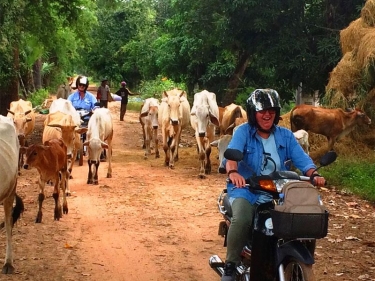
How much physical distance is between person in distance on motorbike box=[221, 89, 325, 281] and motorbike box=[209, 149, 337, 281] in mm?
101

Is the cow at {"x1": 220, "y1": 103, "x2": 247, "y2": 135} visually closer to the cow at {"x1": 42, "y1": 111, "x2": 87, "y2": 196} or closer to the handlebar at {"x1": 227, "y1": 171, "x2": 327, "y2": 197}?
the cow at {"x1": 42, "y1": 111, "x2": 87, "y2": 196}

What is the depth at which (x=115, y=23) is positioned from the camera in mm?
43750

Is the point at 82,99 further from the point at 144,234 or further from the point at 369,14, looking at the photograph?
the point at 369,14

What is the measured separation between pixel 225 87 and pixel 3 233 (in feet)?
56.9

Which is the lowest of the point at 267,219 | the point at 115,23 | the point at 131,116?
the point at 131,116

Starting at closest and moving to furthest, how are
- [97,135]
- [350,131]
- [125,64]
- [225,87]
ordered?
[97,135]
[350,131]
[225,87]
[125,64]

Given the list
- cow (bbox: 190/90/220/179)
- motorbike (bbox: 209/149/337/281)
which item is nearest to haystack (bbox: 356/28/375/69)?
cow (bbox: 190/90/220/179)

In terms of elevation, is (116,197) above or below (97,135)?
below

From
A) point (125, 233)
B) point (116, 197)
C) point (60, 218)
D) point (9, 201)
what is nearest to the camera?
point (9, 201)

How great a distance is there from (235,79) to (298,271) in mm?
19405

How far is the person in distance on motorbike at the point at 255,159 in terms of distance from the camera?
192 inches

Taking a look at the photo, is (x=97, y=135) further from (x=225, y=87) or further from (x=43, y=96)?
(x=43, y=96)

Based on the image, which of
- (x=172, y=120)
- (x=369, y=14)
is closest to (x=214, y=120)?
(x=172, y=120)

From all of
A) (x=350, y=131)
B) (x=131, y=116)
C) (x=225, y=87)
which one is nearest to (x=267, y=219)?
(x=350, y=131)
